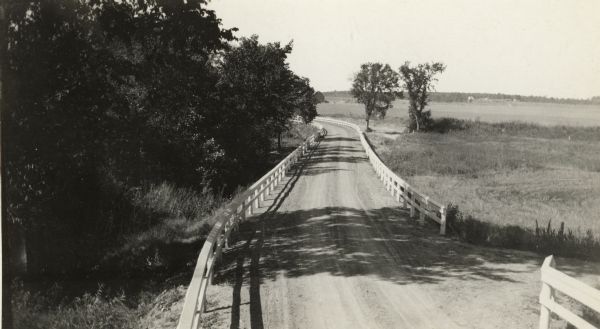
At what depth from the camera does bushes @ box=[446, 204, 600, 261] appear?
1148 cm

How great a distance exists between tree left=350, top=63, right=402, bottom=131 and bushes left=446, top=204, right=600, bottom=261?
62496 millimetres

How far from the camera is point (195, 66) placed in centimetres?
1192

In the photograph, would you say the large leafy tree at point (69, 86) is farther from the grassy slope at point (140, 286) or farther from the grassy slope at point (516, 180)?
the grassy slope at point (516, 180)

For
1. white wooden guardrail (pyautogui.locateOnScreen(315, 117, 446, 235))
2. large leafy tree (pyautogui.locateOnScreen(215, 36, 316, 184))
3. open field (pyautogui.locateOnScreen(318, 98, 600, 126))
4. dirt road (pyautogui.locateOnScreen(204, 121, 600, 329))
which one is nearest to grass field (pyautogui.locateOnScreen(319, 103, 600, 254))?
white wooden guardrail (pyautogui.locateOnScreen(315, 117, 446, 235))

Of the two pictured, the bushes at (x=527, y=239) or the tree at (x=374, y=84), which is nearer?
the bushes at (x=527, y=239)

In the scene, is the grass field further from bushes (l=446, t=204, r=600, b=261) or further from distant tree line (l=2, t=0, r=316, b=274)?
distant tree line (l=2, t=0, r=316, b=274)

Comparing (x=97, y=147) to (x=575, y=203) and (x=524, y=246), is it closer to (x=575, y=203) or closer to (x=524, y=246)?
(x=524, y=246)

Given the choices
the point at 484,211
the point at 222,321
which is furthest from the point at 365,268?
the point at 484,211

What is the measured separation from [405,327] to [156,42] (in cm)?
905

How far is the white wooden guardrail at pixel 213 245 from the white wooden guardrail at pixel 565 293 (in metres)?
4.21

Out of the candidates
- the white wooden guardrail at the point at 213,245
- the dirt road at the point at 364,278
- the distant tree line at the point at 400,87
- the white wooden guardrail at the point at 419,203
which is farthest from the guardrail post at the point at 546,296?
the distant tree line at the point at 400,87

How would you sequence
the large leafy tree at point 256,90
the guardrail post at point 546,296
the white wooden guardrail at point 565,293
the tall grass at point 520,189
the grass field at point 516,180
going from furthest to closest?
1. the large leafy tree at point 256,90
2. the grass field at point 516,180
3. the tall grass at point 520,189
4. the guardrail post at point 546,296
5. the white wooden guardrail at point 565,293

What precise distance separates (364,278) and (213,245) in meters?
2.99

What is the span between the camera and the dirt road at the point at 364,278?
7129 millimetres
